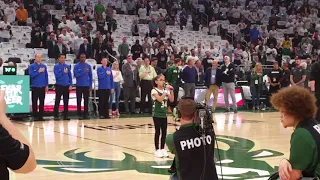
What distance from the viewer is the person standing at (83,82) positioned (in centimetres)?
1580

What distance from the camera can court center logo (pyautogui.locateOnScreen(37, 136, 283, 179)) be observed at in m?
7.81

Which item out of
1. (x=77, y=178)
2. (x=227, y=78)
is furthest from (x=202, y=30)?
(x=77, y=178)

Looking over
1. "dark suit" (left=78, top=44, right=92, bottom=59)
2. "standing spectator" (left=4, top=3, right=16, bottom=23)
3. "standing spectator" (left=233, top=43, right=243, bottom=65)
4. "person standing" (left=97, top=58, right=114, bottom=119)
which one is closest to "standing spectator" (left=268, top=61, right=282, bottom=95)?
"standing spectator" (left=233, top=43, right=243, bottom=65)

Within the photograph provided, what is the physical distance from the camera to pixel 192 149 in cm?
441

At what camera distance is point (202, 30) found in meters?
28.6

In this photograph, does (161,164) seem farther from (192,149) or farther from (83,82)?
(83,82)

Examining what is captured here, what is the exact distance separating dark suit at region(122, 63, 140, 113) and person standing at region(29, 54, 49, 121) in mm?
2934

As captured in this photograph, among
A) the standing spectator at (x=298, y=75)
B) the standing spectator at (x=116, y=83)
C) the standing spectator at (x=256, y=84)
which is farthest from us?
the standing spectator at (x=298, y=75)

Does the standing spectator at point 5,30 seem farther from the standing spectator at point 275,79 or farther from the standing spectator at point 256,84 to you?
the standing spectator at point 275,79

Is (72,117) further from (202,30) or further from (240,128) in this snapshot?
(202,30)

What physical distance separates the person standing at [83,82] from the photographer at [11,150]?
13.5 meters

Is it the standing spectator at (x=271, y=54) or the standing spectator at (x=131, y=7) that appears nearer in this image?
the standing spectator at (x=271, y=54)

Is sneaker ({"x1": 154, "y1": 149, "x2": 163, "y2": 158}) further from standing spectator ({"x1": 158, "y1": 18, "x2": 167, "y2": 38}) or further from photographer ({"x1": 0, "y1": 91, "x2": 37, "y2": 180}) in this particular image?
standing spectator ({"x1": 158, "y1": 18, "x2": 167, "y2": 38})

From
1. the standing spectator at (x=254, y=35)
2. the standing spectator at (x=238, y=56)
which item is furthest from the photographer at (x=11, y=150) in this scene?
the standing spectator at (x=254, y=35)
